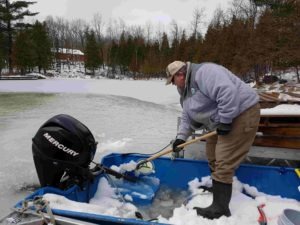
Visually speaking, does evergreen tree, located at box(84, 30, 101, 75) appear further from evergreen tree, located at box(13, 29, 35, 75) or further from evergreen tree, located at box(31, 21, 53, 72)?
evergreen tree, located at box(13, 29, 35, 75)

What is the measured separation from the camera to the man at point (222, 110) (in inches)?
137

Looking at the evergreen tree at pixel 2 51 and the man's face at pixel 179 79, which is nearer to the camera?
the man's face at pixel 179 79

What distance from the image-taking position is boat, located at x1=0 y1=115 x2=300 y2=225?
301 cm

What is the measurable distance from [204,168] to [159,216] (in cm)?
90

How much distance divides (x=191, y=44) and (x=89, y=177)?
194ft

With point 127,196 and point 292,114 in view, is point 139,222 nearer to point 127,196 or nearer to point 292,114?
point 127,196

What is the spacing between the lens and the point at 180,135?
14.3 feet

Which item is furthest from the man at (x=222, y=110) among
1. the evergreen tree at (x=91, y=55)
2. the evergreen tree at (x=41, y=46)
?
the evergreen tree at (x=91, y=55)

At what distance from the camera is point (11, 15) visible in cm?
4834

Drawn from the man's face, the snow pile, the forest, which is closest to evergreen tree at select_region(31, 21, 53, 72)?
the forest

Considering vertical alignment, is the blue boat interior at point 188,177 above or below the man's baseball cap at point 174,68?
below

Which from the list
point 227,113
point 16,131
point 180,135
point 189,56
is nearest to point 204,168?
point 180,135

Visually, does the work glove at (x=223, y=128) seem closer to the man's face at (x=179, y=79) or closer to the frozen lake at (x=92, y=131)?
the man's face at (x=179, y=79)

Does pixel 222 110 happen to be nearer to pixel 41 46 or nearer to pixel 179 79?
pixel 179 79
